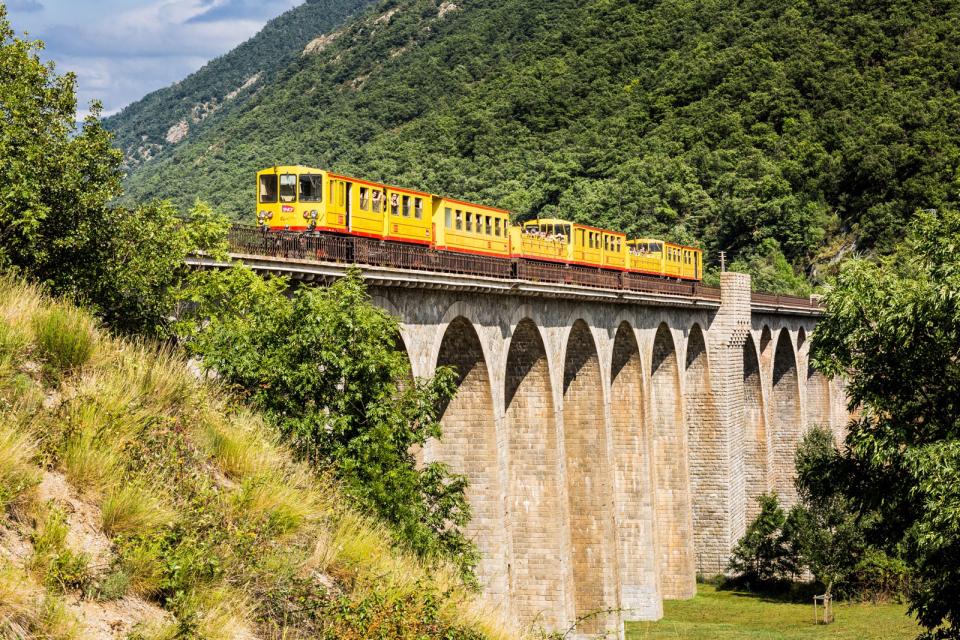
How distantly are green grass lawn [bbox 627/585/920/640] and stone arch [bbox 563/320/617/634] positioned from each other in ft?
7.55

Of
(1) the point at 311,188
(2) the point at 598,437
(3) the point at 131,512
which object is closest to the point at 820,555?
(2) the point at 598,437

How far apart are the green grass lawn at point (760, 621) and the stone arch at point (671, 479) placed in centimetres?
127

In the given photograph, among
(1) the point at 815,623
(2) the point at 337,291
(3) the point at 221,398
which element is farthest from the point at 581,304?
(3) the point at 221,398

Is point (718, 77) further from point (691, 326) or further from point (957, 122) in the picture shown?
point (691, 326)

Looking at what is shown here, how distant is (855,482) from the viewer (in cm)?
1962

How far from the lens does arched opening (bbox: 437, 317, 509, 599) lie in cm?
2906

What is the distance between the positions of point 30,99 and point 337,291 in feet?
21.9

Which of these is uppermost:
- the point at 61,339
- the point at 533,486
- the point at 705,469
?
the point at 61,339

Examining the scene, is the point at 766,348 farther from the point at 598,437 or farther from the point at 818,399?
the point at 598,437

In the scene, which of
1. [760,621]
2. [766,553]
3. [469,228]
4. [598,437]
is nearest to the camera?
[469,228]

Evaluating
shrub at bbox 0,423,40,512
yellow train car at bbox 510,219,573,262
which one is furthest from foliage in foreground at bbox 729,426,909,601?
shrub at bbox 0,423,40,512

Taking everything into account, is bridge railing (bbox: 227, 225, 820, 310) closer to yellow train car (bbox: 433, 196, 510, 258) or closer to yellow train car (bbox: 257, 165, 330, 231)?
yellow train car (bbox: 257, 165, 330, 231)

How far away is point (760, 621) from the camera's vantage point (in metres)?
41.2

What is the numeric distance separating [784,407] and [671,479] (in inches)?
892
